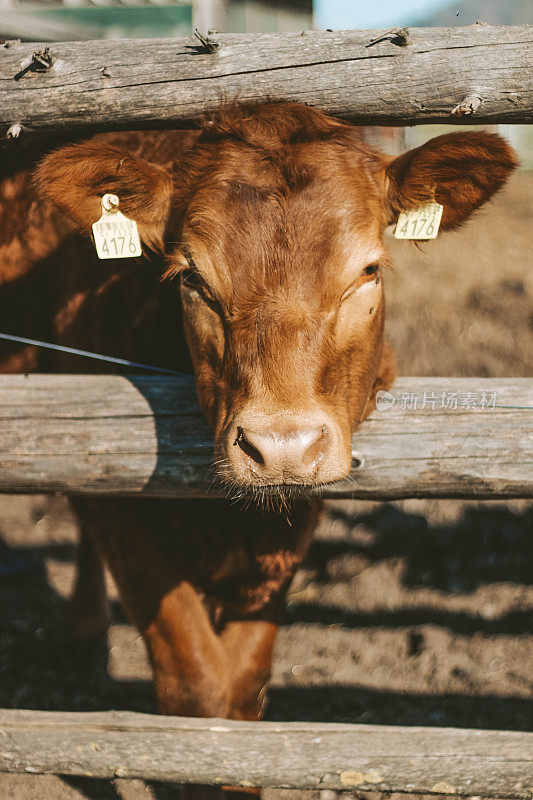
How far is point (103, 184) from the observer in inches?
85.1

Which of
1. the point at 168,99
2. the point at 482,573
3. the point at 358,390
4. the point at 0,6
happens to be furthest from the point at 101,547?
the point at 0,6

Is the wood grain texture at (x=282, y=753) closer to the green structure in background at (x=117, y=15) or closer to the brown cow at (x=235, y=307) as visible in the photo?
the brown cow at (x=235, y=307)

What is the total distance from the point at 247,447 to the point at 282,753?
784mm

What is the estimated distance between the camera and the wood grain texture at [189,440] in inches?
78.2

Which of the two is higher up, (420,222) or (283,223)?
(283,223)

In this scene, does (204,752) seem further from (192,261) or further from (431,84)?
(431,84)

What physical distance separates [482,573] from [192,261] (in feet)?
A: 8.81

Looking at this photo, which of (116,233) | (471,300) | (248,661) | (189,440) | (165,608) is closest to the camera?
(189,440)

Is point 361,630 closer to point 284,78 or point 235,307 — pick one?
point 235,307

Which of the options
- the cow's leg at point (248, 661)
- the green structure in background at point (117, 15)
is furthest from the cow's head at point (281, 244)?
the green structure in background at point (117, 15)

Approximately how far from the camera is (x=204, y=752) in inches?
73.8

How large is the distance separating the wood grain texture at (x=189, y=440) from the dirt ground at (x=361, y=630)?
4.43ft

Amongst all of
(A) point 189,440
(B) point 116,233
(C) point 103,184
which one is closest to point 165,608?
(A) point 189,440

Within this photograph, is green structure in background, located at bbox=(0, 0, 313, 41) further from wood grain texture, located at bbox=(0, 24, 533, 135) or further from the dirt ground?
wood grain texture, located at bbox=(0, 24, 533, 135)
